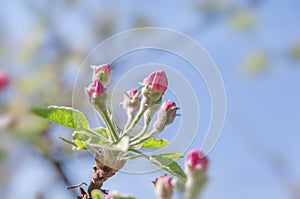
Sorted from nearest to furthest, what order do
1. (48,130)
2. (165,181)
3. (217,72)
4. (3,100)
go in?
1. (165,181)
2. (217,72)
3. (48,130)
4. (3,100)

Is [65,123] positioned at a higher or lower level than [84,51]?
lower

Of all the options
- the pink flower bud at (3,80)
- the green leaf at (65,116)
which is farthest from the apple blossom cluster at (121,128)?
the pink flower bud at (3,80)

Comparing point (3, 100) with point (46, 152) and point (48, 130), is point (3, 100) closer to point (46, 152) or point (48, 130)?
point (48, 130)

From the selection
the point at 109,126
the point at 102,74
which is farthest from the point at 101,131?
the point at 102,74

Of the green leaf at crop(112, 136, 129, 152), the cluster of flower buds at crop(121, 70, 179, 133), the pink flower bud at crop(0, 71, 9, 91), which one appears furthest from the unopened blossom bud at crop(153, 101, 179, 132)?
the pink flower bud at crop(0, 71, 9, 91)

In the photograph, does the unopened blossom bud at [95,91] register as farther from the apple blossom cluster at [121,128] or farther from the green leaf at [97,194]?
the green leaf at [97,194]

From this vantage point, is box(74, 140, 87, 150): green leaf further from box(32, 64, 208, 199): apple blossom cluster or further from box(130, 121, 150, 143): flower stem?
box(130, 121, 150, 143): flower stem

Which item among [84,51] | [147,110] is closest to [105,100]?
[147,110]
